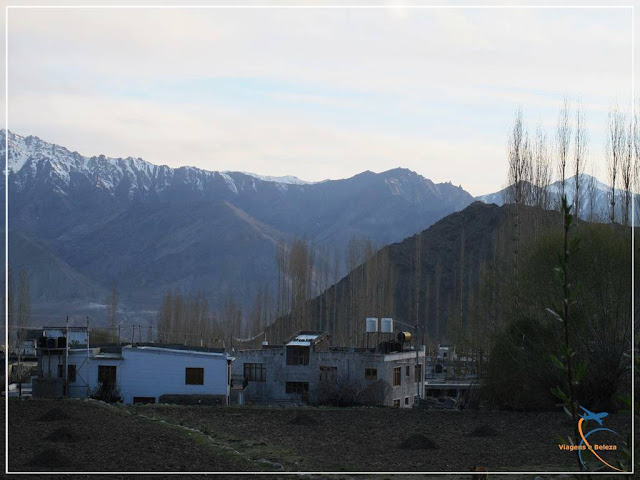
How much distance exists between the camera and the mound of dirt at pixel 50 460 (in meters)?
11.5

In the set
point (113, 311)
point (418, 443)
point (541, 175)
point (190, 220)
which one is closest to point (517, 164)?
point (541, 175)

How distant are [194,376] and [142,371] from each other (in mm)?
1711

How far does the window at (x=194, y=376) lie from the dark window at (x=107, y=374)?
234 cm

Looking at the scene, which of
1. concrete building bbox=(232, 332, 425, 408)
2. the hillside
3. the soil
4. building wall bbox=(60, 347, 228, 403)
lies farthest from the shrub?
the hillside

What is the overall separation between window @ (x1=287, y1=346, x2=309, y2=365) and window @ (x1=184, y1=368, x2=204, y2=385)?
398cm

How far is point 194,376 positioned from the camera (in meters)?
28.1

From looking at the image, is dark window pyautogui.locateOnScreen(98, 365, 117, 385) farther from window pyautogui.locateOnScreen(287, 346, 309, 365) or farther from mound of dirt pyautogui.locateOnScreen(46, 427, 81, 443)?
mound of dirt pyautogui.locateOnScreen(46, 427, 81, 443)

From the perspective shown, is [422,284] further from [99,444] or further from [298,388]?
[99,444]

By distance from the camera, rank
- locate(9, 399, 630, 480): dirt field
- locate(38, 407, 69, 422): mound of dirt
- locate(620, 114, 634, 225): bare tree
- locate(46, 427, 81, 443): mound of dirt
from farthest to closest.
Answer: locate(620, 114, 634, 225): bare tree, locate(38, 407, 69, 422): mound of dirt, locate(46, 427, 81, 443): mound of dirt, locate(9, 399, 630, 480): dirt field

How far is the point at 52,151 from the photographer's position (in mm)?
172000

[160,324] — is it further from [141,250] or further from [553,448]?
[141,250]

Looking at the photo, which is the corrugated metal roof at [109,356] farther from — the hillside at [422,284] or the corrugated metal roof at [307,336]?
the hillside at [422,284]

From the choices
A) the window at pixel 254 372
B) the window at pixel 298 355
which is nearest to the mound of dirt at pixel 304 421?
the window at pixel 298 355

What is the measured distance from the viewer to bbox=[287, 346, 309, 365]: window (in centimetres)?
3077
